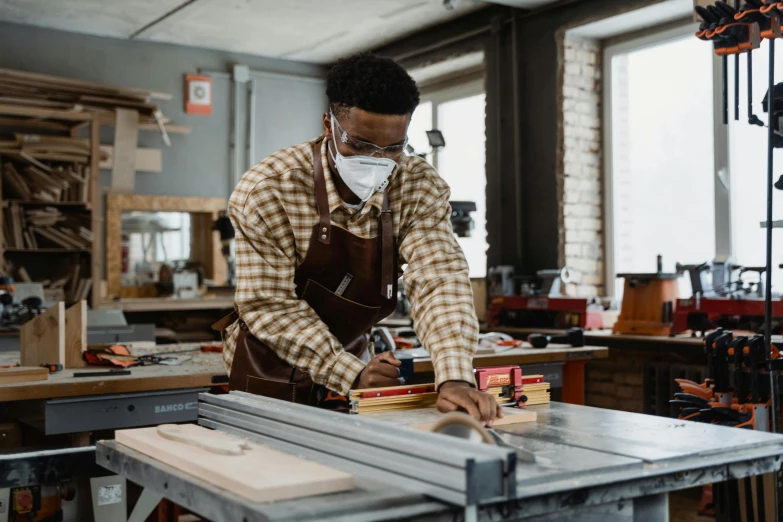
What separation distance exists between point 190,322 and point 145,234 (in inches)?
34.3

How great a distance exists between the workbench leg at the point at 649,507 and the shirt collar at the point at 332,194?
987 mm

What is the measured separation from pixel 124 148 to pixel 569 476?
236 inches

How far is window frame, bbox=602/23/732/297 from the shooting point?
16.9ft

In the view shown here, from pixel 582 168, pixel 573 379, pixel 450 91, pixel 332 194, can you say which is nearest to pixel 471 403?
pixel 332 194

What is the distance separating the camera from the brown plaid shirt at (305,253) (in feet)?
6.07

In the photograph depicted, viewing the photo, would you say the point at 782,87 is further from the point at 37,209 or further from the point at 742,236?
the point at 37,209

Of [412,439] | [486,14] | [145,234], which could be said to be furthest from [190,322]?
[412,439]

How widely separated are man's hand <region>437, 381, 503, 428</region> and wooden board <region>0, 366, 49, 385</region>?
59.3 inches

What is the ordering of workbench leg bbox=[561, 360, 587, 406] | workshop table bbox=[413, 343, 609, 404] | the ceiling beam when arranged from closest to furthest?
workshop table bbox=[413, 343, 609, 404] → workbench leg bbox=[561, 360, 587, 406] → the ceiling beam

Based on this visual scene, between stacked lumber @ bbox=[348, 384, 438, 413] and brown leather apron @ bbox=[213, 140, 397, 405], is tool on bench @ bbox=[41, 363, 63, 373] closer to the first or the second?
brown leather apron @ bbox=[213, 140, 397, 405]

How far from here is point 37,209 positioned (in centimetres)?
640

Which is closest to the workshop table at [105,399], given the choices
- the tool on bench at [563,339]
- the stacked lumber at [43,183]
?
the tool on bench at [563,339]

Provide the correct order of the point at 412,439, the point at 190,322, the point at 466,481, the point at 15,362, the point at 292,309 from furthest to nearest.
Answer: the point at 190,322
the point at 15,362
the point at 292,309
the point at 412,439
the point at 466,481

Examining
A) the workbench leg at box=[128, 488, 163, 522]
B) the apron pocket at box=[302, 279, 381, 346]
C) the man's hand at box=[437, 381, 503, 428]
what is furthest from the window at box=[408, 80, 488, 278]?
the workbench leg at box=[128, 488, 163, 522]
